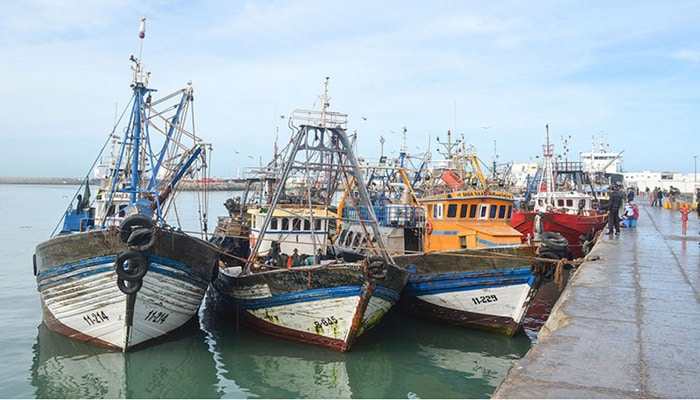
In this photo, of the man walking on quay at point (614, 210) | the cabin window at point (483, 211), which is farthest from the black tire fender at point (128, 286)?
the man walking on quay at point (614, 210)

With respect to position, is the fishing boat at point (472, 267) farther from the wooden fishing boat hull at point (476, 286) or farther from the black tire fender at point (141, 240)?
the black tire fender at point (141, 240)

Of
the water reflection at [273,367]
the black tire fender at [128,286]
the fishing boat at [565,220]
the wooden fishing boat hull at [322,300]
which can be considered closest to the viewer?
the water reflection at [273,367]

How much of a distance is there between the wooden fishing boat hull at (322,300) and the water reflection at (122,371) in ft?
5.17

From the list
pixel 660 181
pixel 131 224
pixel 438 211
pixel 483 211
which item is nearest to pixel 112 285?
pixel 131 224

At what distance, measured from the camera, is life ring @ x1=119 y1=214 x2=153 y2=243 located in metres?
10.6

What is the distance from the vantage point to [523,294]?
12.9 meters

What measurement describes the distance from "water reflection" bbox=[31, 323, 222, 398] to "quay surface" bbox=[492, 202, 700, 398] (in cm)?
607

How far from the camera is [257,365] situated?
11.2 metres

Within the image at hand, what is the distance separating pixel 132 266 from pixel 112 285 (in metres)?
0.56

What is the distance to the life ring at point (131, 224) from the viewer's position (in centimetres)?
1065

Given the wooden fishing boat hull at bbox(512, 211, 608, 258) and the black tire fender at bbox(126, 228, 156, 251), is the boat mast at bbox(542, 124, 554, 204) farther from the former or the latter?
the black tire fender at bbox(126, 228, 156, 251)

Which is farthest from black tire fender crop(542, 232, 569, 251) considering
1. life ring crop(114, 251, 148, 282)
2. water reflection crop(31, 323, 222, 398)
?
life ring crop(114, 251, 148, 282)

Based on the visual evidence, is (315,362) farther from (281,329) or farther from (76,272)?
(76,272)

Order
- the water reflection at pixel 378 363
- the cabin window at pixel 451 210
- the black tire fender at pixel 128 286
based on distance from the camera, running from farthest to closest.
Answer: the cabin window at pixel 451 210 < the black tire fender at pixel 128 286 < the water reflection at pixel 378 363
